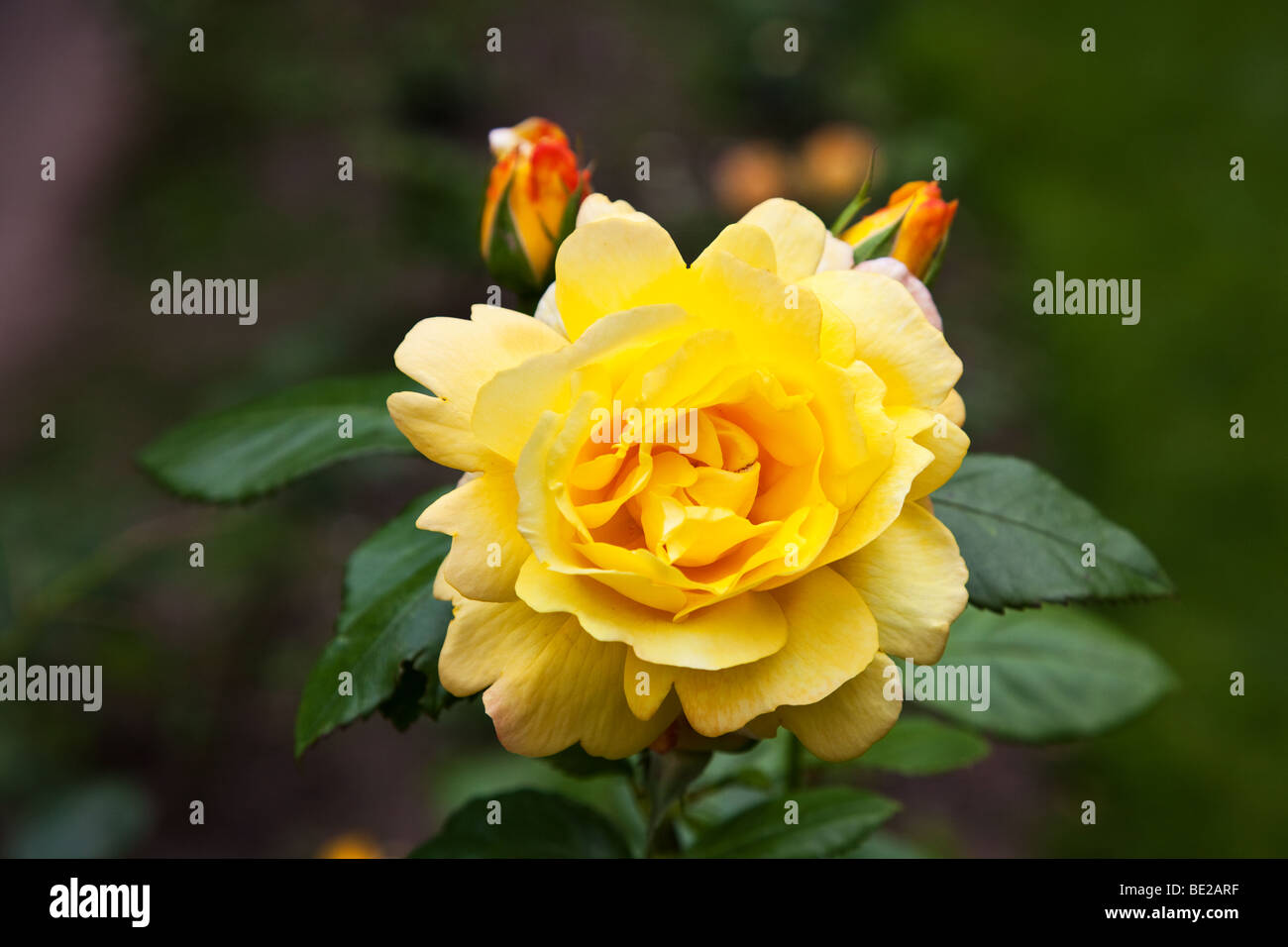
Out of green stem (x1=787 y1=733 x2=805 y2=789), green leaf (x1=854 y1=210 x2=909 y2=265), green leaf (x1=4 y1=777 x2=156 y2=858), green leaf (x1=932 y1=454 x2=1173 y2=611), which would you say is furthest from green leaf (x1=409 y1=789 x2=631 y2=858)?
green leaf (x1=4 y1=777 x2=156 y2=858)

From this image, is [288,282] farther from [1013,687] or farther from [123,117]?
[1013,687]

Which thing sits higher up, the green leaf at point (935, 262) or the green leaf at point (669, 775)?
the green leaf at point (935, 262)

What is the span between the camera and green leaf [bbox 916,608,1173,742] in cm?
115

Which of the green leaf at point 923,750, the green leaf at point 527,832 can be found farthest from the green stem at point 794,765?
the green leaf at point 527,832

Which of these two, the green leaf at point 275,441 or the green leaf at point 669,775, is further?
the green leaf at point 275,441

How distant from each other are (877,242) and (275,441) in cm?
57

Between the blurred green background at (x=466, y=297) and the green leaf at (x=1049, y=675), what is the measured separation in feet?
2.94

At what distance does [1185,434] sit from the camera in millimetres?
2859

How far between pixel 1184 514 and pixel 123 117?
155 inches

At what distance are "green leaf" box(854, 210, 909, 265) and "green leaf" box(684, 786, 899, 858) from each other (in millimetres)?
437

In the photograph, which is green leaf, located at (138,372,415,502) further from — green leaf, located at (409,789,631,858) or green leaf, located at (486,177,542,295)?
green leaf, located at (409,789,631,858)

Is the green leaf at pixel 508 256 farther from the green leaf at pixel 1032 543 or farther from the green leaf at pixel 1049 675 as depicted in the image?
the green leaf at pixel 1049 675

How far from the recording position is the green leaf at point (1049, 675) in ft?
3.77
